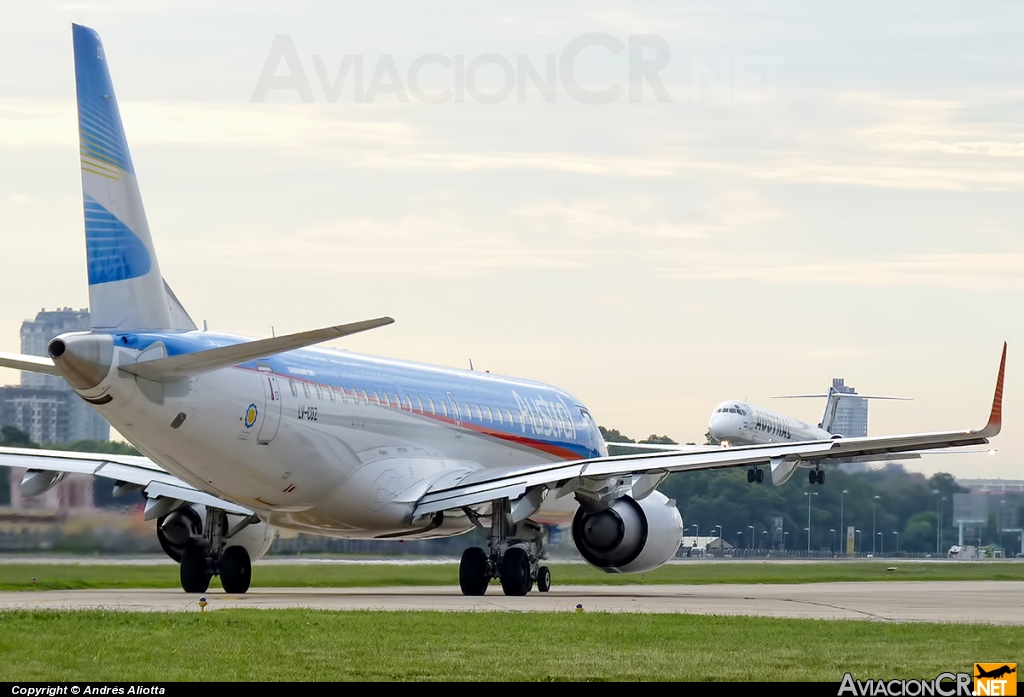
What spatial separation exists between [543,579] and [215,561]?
20.6 feet

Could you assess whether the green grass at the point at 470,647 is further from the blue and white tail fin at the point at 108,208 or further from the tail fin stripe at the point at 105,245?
the tail fin stripe at the point at 105,245

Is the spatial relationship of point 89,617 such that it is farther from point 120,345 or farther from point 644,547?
point 644,547

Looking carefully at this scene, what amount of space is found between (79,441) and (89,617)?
19755mm

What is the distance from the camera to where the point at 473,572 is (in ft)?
90.0

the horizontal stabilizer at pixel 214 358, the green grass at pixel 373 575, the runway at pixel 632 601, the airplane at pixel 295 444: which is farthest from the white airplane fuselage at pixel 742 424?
the horizontal stabilizer at pixel 214 358

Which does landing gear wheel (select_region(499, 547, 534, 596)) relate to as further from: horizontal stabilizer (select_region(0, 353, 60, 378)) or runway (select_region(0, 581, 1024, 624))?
horizontal stabilizer (select_region(0, 353, 60, 378))

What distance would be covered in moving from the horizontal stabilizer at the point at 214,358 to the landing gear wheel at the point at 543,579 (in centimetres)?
1003

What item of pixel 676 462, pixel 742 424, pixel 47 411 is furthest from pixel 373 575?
pixel 742 424

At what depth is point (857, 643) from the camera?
16.0 meters

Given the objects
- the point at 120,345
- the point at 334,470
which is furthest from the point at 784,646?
the point at 334,470

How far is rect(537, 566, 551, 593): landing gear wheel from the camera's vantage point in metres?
29.6

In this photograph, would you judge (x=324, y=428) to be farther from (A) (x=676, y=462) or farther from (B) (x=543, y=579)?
(B) (x=543, y=579)

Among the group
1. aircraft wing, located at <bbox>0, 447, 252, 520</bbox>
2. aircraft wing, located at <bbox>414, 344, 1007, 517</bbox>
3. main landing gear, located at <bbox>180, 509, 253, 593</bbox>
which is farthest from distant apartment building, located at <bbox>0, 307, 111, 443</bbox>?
aircraft wing, located at <bbox>414, 344, 1007, 517</bbox>

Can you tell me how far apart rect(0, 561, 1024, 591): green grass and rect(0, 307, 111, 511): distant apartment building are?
1.54m
